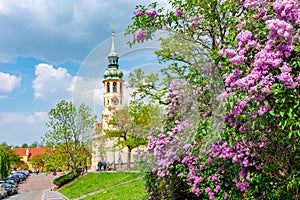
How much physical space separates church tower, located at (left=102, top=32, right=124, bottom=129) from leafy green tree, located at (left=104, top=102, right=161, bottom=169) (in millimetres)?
160

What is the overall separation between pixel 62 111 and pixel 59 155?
402 centimetres

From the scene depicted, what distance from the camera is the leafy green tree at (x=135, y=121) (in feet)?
28.7

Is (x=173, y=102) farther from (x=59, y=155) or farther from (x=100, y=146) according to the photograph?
(x=59, y=155)

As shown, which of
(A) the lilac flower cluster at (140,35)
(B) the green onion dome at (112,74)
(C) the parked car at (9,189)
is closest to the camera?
(B) the green onion dome at (112,74)

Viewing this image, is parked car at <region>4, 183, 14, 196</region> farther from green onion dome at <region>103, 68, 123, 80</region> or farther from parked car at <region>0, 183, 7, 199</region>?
green onion dome at <region>103, 68, 123, 80</region>

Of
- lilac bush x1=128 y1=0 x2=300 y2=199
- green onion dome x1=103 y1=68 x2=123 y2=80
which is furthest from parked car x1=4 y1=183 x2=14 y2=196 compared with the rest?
green onion dome x1=103 y1=68 x2=123 y2=80

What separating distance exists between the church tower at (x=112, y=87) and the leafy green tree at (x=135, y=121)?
0.52ft

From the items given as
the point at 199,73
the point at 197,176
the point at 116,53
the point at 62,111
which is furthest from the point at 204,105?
the point at 62,111

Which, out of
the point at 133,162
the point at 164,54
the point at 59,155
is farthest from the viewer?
the point at 59,155

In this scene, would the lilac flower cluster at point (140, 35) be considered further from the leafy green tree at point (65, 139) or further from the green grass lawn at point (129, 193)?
the leafy green tree at point (65, 139)

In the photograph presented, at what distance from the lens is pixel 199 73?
25.0ft

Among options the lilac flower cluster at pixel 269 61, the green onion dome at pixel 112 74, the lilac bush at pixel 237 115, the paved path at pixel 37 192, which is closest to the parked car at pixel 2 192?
the paved path at pixel 37 192

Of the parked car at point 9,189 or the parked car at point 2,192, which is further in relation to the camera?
the parked car at point 9,189

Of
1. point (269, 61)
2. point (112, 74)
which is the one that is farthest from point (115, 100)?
point (269, 61)
